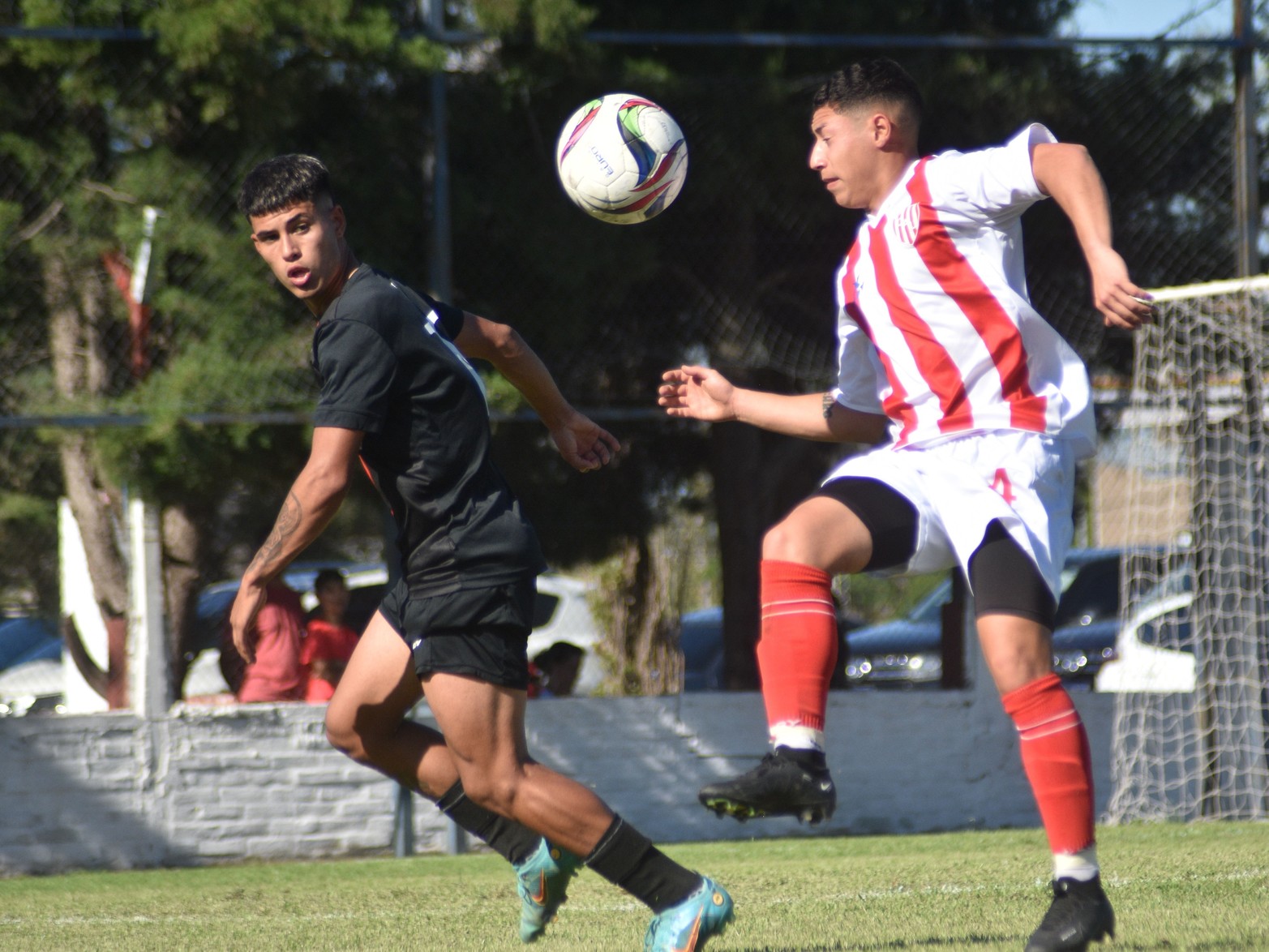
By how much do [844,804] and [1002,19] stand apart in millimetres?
5555

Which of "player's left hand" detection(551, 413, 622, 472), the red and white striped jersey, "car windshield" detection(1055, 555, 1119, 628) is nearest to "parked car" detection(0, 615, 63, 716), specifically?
"player's left hand" detection(551, 413, 622, 472)

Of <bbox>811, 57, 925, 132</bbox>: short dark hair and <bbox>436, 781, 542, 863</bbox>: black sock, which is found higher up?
<bbox>811, 57, 925, 132</bbox>: short dark hair

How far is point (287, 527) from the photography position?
151 inches

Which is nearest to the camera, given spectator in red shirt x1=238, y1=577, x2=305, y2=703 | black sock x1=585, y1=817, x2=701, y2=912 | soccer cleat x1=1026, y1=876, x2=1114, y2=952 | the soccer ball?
soccer cleat x1=1026, y1=876, x2=1114, y2=952

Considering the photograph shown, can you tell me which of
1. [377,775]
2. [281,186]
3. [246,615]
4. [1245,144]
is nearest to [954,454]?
[246,615]

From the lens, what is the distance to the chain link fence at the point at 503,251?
337 inches

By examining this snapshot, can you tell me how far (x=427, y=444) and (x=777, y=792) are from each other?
1.30 m

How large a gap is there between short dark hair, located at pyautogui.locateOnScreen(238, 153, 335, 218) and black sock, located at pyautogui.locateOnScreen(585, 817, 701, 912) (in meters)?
1.85

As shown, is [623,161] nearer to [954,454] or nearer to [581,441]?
[581,441]

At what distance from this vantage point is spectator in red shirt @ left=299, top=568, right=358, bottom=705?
880cm

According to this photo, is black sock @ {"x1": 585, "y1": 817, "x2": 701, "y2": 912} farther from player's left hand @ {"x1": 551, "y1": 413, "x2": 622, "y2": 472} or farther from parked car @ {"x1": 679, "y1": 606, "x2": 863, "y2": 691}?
parked car @ {"x1": 679, "y1": 606, "x2": 863, "y2": 691}

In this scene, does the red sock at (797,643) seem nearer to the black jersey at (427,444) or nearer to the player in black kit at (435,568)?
the player in black kit at (435,568)

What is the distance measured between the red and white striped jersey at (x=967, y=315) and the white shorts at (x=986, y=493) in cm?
5

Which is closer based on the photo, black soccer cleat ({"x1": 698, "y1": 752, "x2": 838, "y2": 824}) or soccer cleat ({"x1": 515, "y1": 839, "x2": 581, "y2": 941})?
black soccer cleat ({"x1": 698, "y1": 752, "x2": 838, "y2": 824})
